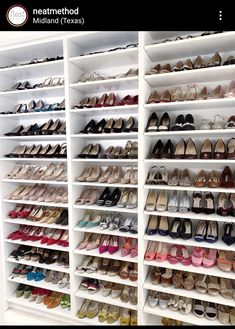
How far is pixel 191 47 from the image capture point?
5.20 ft

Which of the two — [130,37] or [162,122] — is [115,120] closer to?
[162,122]

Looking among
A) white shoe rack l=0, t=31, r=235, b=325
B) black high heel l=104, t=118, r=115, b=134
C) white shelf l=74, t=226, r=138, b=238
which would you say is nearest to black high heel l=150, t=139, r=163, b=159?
white shoe rack l=0, t=31, r=235, b=325

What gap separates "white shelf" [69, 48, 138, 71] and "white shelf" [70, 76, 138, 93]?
0.19 metres

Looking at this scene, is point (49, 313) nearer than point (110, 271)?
No

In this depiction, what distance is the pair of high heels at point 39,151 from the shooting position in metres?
2.01

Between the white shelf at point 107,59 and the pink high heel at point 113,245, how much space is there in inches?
59.5

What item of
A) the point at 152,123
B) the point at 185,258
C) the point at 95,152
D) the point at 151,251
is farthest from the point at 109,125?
the point at 185,258

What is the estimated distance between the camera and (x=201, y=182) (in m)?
1.55

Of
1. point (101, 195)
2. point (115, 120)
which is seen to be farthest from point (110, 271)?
point (115, 120)

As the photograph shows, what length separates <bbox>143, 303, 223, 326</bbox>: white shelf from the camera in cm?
153

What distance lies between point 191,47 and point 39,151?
1.61 meters

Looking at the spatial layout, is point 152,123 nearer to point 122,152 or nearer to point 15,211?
point 122,152

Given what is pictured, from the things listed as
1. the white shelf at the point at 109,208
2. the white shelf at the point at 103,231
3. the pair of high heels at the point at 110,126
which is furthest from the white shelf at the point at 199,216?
the pair of high heels at the point at 110,126
